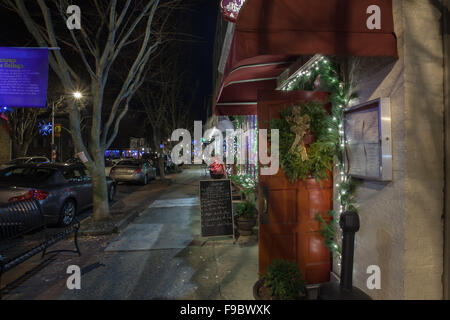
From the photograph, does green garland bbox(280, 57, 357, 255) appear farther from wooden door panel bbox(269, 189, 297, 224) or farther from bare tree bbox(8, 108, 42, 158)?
bare tree bbox(8, 108, 42, 158)

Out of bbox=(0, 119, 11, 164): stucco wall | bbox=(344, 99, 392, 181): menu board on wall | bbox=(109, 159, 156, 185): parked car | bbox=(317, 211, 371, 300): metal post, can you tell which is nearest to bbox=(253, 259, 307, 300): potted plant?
bbox=(317, 211, 371, 300): metal post

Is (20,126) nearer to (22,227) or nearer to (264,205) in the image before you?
(22,227)

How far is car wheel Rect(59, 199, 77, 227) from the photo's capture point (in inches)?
262

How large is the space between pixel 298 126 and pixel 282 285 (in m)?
1.94

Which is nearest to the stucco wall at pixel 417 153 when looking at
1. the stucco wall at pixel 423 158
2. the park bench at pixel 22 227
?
the stucco wall at pixel 423 158

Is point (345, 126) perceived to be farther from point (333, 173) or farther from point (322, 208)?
point (322, 208)

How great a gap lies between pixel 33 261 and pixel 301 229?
465 centimetres

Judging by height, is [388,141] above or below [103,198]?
above

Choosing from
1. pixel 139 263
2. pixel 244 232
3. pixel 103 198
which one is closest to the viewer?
pixel 139 263

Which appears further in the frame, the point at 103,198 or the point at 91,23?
the point at 91,23

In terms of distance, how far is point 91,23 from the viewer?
8188mm

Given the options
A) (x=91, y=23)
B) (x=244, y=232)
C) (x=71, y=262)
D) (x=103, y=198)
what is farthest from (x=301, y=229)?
(x=91, y=23)

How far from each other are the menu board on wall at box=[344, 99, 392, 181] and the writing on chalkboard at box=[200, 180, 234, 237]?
2869 mm

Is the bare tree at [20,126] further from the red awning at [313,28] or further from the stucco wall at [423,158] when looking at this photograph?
the stucco wall at [423,158]
